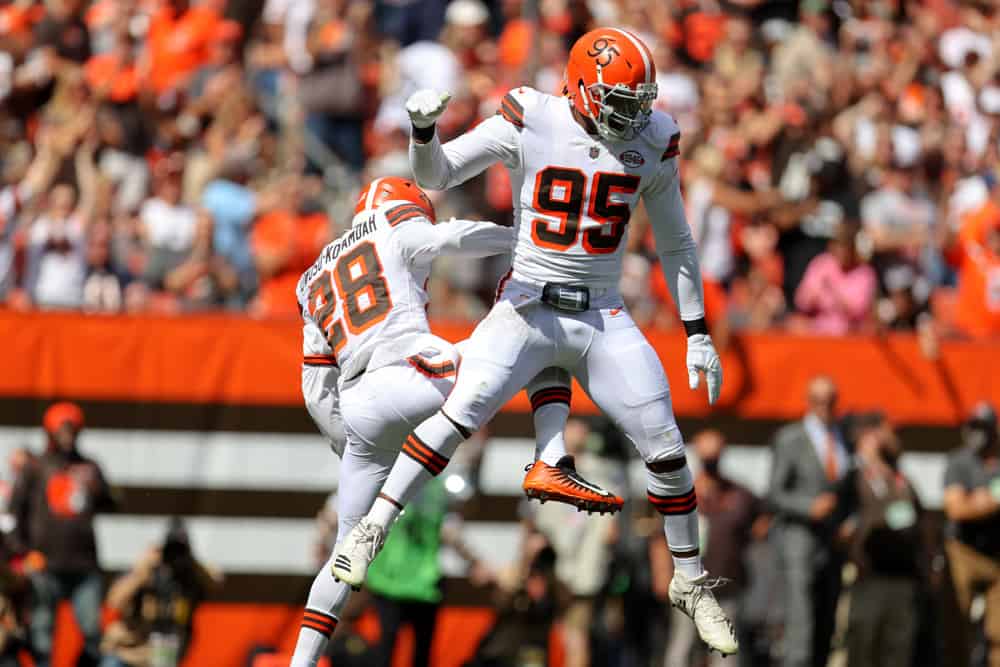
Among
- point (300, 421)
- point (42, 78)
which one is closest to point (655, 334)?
point (300, 421)

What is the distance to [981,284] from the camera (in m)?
14.0

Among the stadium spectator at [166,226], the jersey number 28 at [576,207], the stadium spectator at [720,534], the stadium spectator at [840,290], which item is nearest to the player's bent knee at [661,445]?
the jersey number 28 at [576,207]

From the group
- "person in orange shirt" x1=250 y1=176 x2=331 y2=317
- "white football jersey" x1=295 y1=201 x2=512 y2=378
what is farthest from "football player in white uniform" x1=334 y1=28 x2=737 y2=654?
"person in orange shirt" x1=250 y1=176 x2=331 y2=317

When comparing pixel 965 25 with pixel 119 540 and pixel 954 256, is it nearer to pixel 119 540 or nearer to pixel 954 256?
pixel 954 256

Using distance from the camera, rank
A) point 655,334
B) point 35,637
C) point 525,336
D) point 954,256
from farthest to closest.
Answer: point 954,256 < point 655,334 < point 35,637 < point 525,336

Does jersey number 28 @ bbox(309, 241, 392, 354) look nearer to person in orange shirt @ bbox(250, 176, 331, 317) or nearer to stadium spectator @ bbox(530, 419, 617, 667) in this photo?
stadium spectator @ bbox(530, 419, 617, 667)

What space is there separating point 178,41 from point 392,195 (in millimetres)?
7018

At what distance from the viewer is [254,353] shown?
12656mm

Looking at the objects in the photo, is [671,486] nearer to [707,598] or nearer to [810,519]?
[707,598]

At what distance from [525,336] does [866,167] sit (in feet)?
25.6

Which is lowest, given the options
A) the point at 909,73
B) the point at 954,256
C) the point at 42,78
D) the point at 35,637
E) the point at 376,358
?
the point at 35,637

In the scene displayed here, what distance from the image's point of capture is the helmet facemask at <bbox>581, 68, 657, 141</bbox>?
7.93 metres

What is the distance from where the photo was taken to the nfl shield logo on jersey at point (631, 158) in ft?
26.6

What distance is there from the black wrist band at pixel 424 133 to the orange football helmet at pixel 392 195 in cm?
115
